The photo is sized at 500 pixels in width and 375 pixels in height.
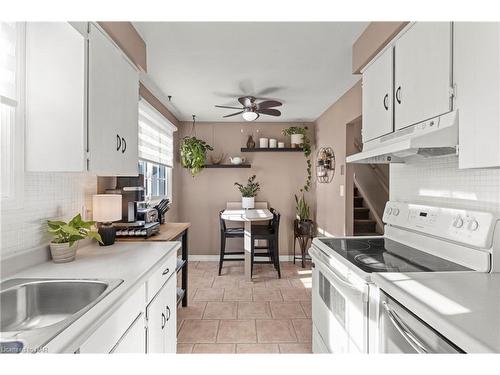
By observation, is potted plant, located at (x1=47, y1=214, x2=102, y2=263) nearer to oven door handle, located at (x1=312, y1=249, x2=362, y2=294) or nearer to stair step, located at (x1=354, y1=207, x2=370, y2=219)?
oven door handle, located at (x1=312, y1=249, x2=362, y2=294)

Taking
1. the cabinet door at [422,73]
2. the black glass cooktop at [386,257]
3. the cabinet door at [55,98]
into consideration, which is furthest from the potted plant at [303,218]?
the cabinet door at [55,98]

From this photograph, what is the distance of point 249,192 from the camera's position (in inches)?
190

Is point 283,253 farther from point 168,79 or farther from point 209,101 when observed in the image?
point 168,79

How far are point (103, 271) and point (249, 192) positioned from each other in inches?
140

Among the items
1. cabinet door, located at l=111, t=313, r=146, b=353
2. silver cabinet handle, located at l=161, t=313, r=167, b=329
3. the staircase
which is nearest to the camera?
cabinet door, located at l=111, t=313, r=146, b=353

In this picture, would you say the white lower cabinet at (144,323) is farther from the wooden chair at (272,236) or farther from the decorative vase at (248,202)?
the decorative vase at (248,202)

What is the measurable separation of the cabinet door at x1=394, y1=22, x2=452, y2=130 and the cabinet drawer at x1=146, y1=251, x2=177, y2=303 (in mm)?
1612

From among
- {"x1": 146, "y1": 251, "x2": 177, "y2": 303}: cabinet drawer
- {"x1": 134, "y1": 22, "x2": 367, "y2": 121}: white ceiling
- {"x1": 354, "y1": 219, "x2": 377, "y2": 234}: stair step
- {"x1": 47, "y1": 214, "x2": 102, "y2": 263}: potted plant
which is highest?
{"x1": 134, "y1": 22, "x2": 367, "y2": 121}: white ceiling

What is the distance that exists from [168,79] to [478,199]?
2.90 m

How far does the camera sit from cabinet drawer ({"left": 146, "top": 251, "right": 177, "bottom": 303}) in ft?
4.71

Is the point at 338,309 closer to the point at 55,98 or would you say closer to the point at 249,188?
the point at 55,98

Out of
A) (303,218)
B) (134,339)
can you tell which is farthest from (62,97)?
(303,218)

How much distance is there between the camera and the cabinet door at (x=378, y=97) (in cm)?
178

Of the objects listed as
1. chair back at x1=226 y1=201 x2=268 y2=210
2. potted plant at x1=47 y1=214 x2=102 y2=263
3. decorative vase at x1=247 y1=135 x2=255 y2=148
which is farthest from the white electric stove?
decorative vase at x1=247 y1=135 x2=255 y2=148
